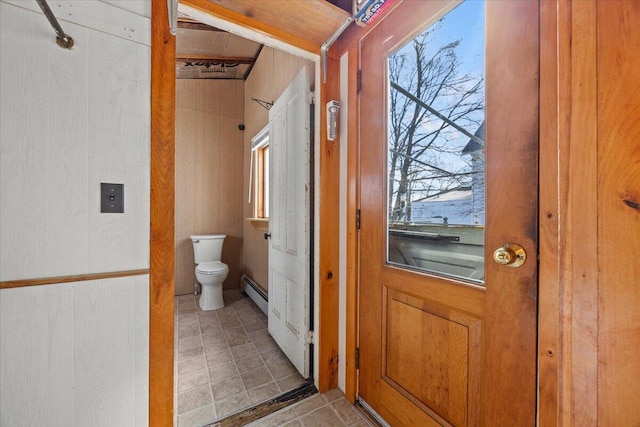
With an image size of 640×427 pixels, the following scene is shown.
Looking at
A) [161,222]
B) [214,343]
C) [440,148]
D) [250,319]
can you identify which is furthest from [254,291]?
[440,148]

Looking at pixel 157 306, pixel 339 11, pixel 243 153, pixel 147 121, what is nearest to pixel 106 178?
pixel 147 121

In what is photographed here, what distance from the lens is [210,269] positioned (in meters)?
2.75

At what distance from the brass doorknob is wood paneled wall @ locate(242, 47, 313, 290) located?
1974 mm

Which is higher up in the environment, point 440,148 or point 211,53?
point 211,53

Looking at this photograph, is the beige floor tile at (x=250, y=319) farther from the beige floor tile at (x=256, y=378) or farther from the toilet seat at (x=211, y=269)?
the beige floor tile at (x=256, y=378)

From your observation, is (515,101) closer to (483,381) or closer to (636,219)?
(636,219)

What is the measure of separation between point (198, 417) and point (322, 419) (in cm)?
67

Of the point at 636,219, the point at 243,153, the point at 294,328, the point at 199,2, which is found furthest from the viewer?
the point at 243,153

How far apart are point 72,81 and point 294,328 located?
5.58 feet

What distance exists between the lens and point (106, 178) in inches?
35.7

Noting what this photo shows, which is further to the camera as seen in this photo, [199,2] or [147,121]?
[199,2]

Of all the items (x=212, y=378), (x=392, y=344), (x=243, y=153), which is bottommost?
(x=212, y=378)

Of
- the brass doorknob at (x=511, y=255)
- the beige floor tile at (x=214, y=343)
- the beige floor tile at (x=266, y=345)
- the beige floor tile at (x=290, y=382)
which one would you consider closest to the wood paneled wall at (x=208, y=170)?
the beige floor tile at (x=214, y=343)

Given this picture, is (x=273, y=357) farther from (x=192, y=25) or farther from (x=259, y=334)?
(x=192, y=25)
